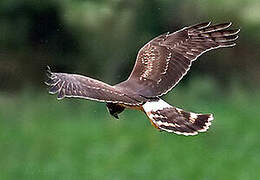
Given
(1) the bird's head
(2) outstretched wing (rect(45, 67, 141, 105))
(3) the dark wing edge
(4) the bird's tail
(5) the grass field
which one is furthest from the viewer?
(5) the grass field

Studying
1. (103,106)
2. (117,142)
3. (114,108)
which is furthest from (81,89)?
(103,106)

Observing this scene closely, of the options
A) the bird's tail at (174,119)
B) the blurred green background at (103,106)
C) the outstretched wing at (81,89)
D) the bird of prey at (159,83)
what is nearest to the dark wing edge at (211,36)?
the bird of prey at (159,83)

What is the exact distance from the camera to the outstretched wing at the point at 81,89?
4.82 meters

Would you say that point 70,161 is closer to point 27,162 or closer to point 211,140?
point 27,162

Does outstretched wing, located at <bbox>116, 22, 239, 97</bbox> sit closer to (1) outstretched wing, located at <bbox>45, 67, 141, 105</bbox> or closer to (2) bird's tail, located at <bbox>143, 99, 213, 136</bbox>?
(2) bird's tail, located at <bbox>143, 99, 213, 136</bbox>

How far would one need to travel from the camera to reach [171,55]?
214 inches

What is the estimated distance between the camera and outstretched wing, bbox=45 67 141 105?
482cm

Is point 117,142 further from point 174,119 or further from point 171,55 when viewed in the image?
point 174,119

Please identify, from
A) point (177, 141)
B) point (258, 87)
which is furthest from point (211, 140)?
point (258, 87)

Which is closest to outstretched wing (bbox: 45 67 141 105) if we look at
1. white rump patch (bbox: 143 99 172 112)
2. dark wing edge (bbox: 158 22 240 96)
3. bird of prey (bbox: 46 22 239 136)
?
bird of prey (bbox: 46 22 239 136)

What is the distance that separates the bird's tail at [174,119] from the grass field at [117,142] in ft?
8.62

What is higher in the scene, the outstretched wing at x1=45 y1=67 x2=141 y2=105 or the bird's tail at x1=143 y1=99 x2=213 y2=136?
the outstretched wing at x1=45 y1=67 x2=141 y2=105

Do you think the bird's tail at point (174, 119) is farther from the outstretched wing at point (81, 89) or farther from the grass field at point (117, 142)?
→ the grass field at point (117, 142)

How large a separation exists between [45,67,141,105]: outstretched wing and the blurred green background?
289 cm
